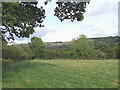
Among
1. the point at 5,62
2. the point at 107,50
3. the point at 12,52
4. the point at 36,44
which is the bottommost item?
the point at 107,50

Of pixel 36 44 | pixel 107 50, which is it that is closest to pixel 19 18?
pixel 36 44

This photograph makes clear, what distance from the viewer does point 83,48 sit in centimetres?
4834

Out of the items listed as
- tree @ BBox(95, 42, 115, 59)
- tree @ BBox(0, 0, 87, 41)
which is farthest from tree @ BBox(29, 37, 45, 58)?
tree @ BBox(95, 42, 115, 59)

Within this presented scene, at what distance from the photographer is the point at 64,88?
8.21 m

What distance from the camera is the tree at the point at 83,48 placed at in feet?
151

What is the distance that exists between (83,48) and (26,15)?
1541 inches

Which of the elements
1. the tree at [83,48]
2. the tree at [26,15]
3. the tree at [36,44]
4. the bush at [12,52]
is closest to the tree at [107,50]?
the tree at [83,48]

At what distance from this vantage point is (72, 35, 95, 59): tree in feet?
151

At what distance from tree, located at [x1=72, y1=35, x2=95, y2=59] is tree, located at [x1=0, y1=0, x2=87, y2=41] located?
31675mm

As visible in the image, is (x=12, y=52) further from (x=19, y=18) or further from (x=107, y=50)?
(x=107, y=50)

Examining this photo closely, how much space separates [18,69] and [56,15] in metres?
7.19

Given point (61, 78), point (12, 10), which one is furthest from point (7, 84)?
point (12, 10)

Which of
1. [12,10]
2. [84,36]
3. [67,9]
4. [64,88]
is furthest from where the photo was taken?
[84,36]

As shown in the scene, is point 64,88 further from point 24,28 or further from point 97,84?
point 24,28
